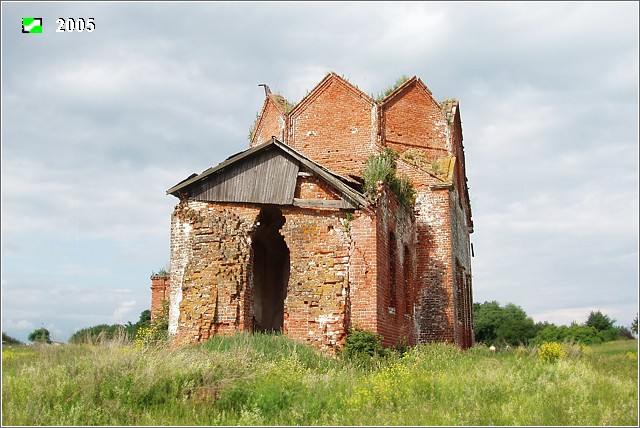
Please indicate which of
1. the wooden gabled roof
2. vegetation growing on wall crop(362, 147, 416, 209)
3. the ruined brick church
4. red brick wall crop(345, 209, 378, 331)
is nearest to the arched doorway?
the ruined brick church

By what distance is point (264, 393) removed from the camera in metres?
8.98

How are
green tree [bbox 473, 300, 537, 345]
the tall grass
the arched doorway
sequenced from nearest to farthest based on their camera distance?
the tall grass, the arched doorway, green tree [bbox 473, 300, 537, 345]

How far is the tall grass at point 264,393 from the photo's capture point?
26.7 ft

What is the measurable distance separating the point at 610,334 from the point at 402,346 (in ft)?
118

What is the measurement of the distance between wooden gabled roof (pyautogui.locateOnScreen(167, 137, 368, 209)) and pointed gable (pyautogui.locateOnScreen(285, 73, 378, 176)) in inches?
208

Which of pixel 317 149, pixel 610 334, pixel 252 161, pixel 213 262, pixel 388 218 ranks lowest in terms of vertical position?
pixel 610 334

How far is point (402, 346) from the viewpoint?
1549cm

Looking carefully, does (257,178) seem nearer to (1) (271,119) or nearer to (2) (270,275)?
(2) (270,275)

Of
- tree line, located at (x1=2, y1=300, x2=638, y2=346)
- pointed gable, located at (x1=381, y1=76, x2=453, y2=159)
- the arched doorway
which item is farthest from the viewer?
tree line, located at (x1=2, y1=300, x2=638, y2=346)

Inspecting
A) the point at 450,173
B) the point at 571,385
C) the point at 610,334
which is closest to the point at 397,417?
the point at 571,385

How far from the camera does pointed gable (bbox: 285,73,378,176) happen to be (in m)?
20.4

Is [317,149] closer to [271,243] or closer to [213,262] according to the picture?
[271,243]

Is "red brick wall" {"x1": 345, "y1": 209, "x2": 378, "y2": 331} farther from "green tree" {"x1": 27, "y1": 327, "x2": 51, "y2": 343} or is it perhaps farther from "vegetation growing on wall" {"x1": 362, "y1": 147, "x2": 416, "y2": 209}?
"green tree" {"x1": 27, "y1": 327, "x2": 51, "y2": 343}

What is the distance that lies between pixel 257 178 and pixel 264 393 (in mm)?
7139
